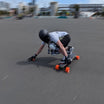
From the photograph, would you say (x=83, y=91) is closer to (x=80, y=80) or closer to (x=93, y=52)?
(x=80, y=80)

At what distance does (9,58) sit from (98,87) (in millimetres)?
2920

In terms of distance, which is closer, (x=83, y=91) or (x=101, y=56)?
(x=83, y=91)

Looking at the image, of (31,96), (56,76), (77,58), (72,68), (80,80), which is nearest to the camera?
(31,96)

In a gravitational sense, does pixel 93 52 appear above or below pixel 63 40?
below

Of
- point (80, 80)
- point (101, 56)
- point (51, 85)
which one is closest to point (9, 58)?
point (51, 85)

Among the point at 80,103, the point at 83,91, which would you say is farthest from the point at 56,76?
the point at 80,103

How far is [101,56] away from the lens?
14.0ft

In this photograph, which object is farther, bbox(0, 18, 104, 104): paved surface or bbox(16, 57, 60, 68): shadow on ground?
bbox(16, 57, 60, 68): shadow on ground

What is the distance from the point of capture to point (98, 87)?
2676mm

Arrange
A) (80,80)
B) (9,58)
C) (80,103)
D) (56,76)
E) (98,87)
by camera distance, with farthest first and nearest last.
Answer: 1. (9,58)
2. (56,76)
3. (80,80)
4. (98,87)
5. (80,103)

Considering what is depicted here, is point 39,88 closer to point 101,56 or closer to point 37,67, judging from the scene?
point 37,67

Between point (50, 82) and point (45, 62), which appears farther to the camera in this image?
point (45, 62)

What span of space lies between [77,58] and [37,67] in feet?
3.97

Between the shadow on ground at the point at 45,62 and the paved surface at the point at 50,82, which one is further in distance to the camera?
the shadow on ground at the point at 45,62
